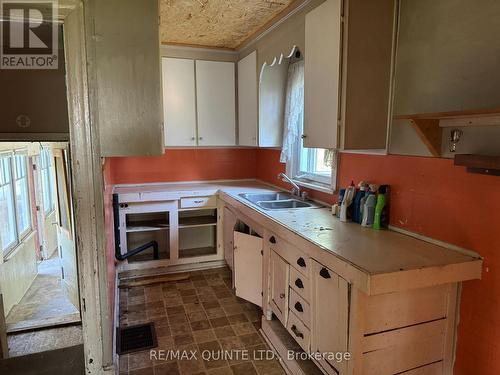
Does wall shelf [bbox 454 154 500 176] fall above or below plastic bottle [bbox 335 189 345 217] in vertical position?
above

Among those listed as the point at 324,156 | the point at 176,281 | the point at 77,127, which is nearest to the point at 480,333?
the point at 324,156

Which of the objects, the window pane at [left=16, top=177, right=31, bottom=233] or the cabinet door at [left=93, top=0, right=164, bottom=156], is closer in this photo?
the cabinet door at [left=93, top=0, right=164, bottom=156]

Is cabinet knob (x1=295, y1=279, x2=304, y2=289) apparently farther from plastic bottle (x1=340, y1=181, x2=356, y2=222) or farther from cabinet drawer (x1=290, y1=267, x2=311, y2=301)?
plastic bottle (x1=340, y1=181, x2=356, y2=222)

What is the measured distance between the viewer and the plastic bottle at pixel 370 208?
198cm

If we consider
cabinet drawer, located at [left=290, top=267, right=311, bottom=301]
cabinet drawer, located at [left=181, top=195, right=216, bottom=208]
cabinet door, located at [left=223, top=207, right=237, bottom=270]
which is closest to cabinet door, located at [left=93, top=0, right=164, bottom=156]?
cabinet drawer, located at [left=290, top=267, right=311, bottom=301]

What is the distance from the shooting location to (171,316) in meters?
2.67

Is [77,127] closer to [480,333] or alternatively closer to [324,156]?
[324,156]

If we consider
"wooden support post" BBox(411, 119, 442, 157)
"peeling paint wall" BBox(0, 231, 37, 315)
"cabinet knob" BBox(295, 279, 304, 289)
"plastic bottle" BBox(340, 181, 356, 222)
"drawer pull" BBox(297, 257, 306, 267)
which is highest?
"wooden support post" BBox(411, 119, 442, 157)

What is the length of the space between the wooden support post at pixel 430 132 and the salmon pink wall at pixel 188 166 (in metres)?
2.60

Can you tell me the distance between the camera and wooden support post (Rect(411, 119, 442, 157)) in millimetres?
1551

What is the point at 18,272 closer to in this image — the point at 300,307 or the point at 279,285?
the point at 279,285

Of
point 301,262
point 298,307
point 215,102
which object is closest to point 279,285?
point 298,307

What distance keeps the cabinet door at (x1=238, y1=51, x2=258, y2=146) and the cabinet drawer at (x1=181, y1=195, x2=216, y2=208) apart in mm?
701

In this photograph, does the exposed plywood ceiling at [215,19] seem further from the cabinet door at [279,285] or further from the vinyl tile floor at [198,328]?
the vinyl tile floor at [198,328]
